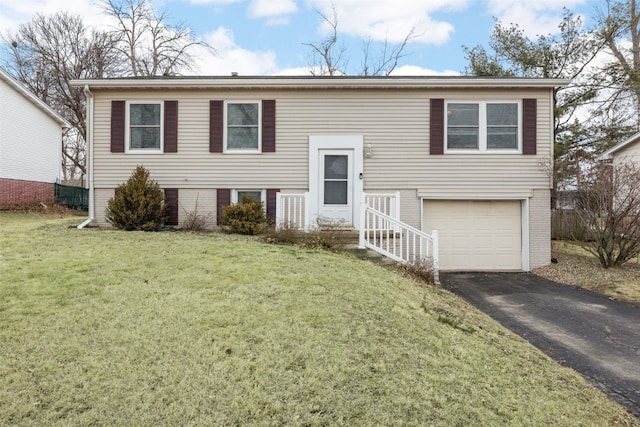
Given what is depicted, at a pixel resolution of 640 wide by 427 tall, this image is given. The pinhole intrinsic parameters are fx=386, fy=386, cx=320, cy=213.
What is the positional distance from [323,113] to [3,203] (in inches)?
550

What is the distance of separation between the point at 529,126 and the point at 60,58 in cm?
2795

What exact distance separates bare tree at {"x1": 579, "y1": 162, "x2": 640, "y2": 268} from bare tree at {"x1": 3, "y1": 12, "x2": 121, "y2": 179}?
89.3 feet

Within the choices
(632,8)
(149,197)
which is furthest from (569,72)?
(149,197)

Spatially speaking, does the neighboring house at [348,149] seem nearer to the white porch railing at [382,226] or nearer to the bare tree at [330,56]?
the white porch railing at [382,226]

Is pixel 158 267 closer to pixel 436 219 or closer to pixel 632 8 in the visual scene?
pixel 436 219

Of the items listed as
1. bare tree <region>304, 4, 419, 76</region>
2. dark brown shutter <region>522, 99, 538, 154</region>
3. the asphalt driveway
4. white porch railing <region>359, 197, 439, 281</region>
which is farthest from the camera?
bare tree <region>304, 4, 419, 76</region>

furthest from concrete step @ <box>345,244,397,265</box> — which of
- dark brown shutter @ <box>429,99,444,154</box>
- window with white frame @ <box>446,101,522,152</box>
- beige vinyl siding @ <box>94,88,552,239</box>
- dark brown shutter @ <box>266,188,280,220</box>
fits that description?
window with white frame @ <box>446,101,522,152</box>

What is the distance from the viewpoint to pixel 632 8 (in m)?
17.2

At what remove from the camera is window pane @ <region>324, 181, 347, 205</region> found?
10.0 metres

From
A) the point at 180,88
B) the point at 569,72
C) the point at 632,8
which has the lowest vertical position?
the point at 180,88

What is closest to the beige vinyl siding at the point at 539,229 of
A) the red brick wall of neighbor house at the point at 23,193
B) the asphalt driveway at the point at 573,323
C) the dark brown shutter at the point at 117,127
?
the asphalt driveway at the point at 573,323

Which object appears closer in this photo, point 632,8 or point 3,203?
point 3,203

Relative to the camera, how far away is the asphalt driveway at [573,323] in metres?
3.90

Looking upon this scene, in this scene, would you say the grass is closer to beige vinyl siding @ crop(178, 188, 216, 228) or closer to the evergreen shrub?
the evergreen shrub
